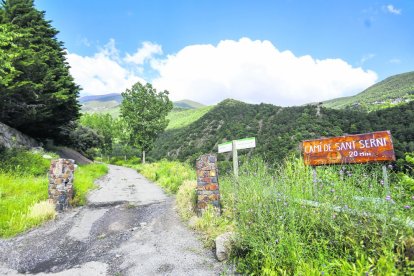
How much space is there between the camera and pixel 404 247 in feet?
8.92

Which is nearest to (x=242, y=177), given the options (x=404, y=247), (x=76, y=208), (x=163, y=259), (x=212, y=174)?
(x=212, y=174)

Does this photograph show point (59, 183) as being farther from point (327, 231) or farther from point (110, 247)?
point (327, 231)

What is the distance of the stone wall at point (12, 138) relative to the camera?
14.1 m

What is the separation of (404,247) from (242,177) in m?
3.70

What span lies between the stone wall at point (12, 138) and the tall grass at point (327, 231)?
48.8 ft

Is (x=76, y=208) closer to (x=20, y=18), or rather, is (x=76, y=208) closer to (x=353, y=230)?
(x=353, y=230)

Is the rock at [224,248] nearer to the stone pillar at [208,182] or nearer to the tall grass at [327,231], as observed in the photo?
the tall grass at [327,231]

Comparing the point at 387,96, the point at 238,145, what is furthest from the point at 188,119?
the point at 238,145

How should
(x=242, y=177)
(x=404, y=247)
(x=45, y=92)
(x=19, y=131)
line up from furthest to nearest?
(x=19, y=131)
(x=45, y=92)
(x=242, y=177)
(x=404, y=247)

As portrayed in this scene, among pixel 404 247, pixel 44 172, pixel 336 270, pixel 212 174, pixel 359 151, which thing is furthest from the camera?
pixel 44 172

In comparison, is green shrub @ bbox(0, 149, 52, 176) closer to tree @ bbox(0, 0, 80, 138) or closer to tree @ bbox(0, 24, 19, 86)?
tree @ bbox(0, 0, 80, 138)

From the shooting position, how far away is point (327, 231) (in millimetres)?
3594

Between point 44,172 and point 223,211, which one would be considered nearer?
point 223,211

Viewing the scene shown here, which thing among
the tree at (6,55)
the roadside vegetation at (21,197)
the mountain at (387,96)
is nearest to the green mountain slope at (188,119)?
the mountain at (387,96)
